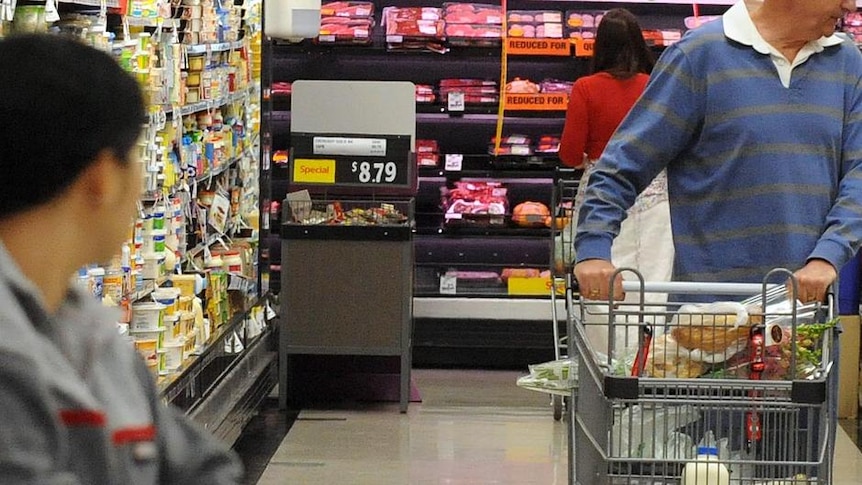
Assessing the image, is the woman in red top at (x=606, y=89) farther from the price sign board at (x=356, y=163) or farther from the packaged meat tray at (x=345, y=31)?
the packaged meat tray at (x=345, y=31)

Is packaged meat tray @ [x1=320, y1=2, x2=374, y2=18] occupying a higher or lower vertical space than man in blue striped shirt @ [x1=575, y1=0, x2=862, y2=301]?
higher

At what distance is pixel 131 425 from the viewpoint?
1.30 m

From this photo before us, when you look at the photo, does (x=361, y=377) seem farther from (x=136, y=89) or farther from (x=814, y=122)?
(x=136, y=89)

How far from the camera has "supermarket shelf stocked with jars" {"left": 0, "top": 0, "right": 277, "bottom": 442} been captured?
4605mm

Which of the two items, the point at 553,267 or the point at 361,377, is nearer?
the point at 553,267

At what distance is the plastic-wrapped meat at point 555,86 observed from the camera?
28.5ft

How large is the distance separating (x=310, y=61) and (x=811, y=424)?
6.66 meters

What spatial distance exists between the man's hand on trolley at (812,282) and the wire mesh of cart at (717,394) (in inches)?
1.4

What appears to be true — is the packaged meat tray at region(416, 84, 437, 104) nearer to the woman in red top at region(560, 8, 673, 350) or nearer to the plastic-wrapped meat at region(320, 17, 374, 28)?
the plastic-wrapped meat at region(320, 17, 374, 28)

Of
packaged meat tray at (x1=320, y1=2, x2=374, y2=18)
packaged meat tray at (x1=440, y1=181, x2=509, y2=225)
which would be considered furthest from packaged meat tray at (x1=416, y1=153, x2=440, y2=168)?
packaged meat tray at (x1=320, y1=2, x2=374, y2=18)

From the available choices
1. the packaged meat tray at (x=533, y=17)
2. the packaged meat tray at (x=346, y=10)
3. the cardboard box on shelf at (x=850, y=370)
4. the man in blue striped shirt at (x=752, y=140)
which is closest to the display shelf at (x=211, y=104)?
the packaged meat tray at (x=346, y=10)

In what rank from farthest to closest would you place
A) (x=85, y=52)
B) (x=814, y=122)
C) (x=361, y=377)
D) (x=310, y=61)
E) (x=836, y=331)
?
(x=310, y=61) < (x=361, y=377) < (x=814, y=122) < (x=836, y=331) < (x=85, y=52)

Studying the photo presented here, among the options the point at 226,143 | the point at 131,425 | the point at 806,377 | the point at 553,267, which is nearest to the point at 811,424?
the point at 806,377

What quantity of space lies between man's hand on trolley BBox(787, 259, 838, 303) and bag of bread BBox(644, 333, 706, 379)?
26 centimetres
